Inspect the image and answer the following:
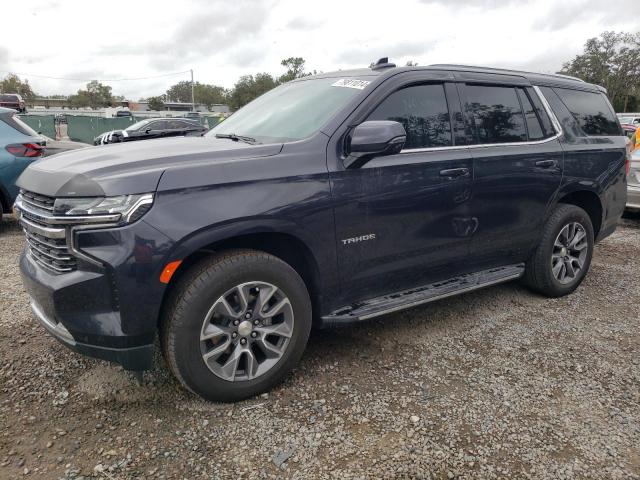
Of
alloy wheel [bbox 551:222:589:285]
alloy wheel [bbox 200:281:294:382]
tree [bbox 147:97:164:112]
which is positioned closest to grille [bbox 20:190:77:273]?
alloy wheel [bbox 200:281:294:382]

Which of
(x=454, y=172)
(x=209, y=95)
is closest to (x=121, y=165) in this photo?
(x=454, y=172)

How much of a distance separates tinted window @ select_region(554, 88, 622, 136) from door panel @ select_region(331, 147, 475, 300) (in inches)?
63.5

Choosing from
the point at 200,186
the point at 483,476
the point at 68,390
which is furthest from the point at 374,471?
the point at 68,390

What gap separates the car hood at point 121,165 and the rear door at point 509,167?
5.47ft

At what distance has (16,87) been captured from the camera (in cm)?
9206

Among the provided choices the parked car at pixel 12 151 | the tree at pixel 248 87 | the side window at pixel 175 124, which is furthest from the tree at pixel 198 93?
the parked car at pixel 12 151

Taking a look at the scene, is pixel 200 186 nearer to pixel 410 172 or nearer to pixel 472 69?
pixel 410 172

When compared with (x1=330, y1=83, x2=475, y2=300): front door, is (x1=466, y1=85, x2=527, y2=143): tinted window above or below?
above

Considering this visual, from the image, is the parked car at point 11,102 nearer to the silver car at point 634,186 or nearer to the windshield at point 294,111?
the windshield at point 294,111

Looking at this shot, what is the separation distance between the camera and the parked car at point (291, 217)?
2242mm

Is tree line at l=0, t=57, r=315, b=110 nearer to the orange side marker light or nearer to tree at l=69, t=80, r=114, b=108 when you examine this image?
tree at l=69, t=80, r=114, b=108

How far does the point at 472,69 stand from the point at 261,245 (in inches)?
87.4

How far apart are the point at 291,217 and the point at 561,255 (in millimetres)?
2890

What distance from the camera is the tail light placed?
588cm
